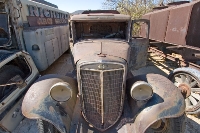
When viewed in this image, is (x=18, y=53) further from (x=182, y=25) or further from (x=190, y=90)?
(x=182, y=25)

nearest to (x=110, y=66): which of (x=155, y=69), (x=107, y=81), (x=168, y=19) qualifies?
(x=107, y=81)

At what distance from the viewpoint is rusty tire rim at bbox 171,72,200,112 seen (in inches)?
151

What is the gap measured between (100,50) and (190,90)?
262 centimetres

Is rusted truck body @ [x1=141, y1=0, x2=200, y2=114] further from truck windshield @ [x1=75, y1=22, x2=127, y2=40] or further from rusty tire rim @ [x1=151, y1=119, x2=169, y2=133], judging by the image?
truck windshield @ [x1=75, y1=22, x2=127, y2=40]

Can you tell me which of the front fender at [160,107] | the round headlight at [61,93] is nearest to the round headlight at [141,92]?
the front fender at [160,107]

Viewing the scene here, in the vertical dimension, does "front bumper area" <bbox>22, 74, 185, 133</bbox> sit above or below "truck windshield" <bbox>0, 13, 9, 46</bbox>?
below

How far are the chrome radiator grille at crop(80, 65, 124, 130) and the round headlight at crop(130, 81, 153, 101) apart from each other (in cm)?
25

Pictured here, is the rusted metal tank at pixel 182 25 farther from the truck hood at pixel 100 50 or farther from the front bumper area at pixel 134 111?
the front bumper area at pixel 134 111

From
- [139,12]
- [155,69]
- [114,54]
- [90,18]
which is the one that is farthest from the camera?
[139,12]

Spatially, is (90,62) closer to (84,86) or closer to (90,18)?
(84,86)

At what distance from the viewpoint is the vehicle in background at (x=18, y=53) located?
3.73 metres

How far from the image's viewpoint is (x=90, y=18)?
3.82 m

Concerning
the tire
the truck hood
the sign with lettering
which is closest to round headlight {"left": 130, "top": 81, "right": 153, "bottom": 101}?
the truck hood

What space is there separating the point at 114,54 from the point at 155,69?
4849 mm
